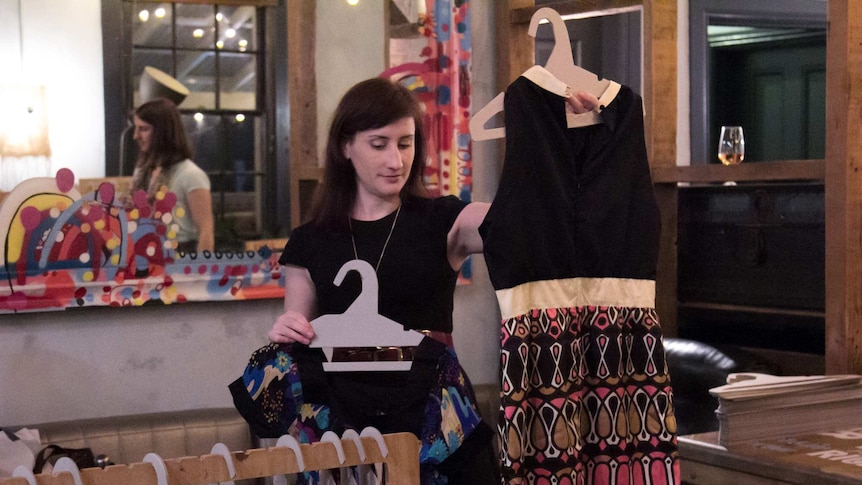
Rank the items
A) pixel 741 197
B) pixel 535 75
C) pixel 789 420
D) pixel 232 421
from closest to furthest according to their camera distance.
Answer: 1. pixel 535 75
2. pixel 789 420
3. pixel 232 421
4. pixel 741 197

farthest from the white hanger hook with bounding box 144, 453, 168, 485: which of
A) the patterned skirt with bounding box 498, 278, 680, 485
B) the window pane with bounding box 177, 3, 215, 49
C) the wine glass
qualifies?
the wine glass

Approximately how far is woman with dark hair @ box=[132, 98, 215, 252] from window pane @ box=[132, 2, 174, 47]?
21 centimetres

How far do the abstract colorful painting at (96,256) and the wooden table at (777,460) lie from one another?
1.92 m

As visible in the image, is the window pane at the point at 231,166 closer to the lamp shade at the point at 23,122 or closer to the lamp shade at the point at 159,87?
the lamp shade at the point at 159,87

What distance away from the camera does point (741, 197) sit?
4.06m

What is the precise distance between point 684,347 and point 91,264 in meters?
2.08

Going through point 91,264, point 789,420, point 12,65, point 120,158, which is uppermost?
point 12,65

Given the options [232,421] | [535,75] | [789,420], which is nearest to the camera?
[535,75]

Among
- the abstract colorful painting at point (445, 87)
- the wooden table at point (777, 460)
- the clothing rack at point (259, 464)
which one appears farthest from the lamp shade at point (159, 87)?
the clothing rack at point (259, 464)

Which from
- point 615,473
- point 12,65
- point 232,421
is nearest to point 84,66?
point 12,65

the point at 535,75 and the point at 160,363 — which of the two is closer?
the point at 535,75

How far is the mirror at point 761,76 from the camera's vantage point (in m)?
5.15

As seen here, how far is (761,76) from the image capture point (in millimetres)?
5711

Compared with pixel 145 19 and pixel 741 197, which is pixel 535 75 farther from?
pixel 741 197
